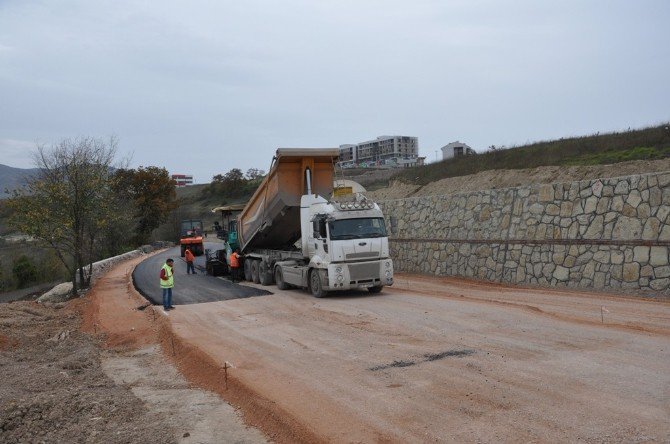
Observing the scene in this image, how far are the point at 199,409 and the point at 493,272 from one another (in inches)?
583

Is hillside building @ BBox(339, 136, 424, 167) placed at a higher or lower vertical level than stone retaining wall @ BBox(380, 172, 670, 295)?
higher

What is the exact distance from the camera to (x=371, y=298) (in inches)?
661

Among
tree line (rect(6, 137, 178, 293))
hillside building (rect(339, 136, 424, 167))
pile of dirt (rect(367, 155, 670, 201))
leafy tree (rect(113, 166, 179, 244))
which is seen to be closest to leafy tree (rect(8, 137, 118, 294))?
tree line (rect(6, 137, 178, 293))

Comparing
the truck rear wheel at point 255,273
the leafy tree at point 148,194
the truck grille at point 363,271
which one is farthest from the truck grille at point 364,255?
the leafy tree at point 148,194

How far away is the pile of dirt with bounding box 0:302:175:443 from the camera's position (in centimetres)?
662

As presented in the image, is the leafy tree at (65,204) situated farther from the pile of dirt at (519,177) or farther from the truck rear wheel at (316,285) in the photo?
the pile of dirt at (519,177)

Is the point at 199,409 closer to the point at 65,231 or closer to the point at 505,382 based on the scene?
the point at 505,382

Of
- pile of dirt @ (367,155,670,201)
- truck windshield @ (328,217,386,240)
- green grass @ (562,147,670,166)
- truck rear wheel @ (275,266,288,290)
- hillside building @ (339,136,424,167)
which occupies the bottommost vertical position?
truck rear wheel @ (275,266,288,290)

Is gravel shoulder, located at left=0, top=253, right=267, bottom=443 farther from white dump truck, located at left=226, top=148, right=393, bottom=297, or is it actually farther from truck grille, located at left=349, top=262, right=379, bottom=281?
truck grille, located at left=349, top=262, right=379, bottom=281

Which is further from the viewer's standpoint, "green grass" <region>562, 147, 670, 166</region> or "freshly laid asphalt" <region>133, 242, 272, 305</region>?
"green grass" <region>562, 147, 670, 166</region>

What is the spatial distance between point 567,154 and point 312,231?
21315 mm

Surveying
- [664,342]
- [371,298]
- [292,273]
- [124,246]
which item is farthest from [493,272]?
[124,246]

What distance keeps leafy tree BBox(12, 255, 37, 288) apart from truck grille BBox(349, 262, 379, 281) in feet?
90.5

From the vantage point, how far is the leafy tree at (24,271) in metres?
36.0
